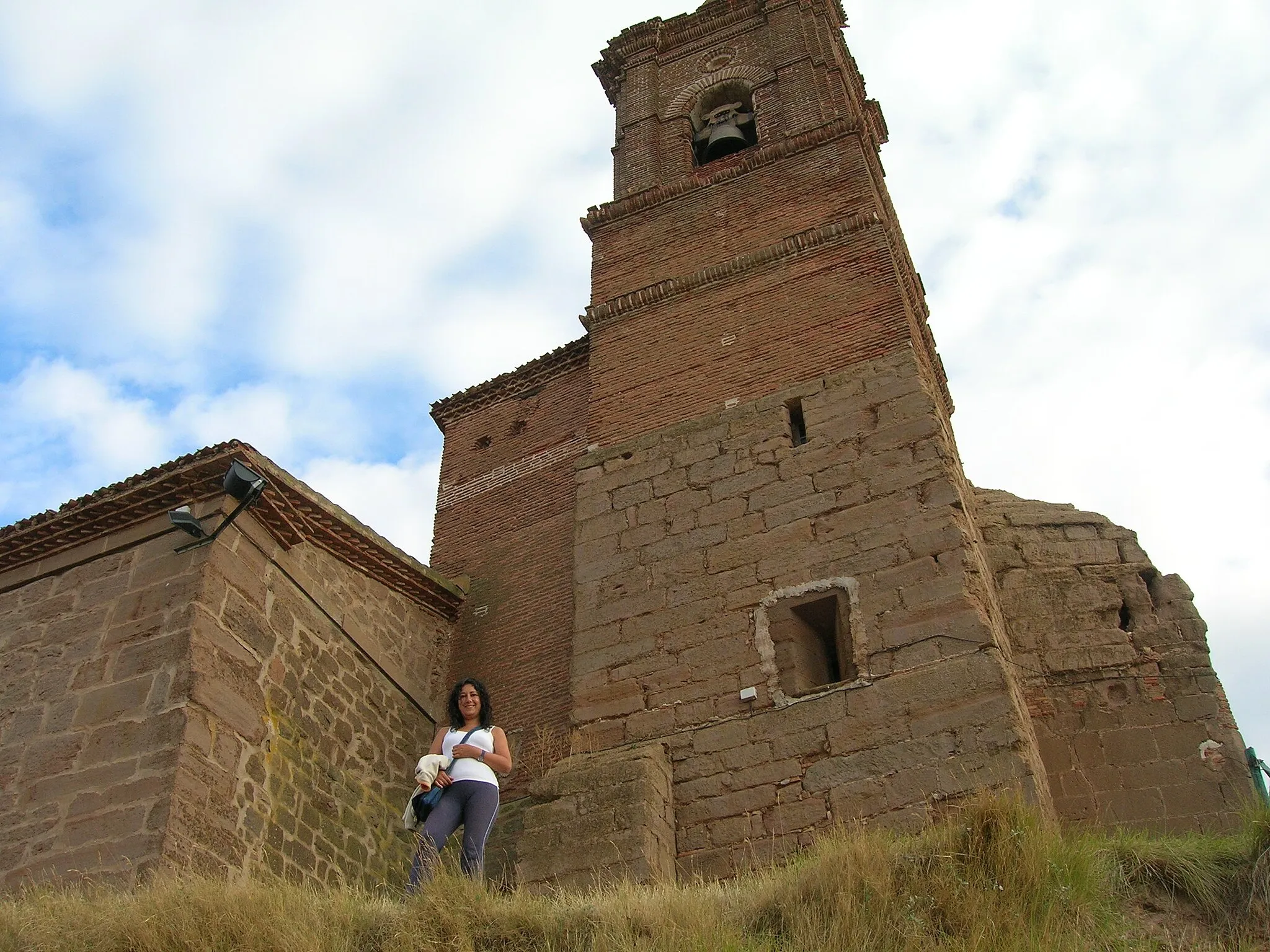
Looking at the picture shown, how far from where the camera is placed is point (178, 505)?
9.95 metres

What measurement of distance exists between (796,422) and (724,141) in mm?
5944

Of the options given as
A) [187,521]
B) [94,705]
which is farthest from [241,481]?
[94,705]

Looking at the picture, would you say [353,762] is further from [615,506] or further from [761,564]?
[761,564]

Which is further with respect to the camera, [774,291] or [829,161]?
[829,161]

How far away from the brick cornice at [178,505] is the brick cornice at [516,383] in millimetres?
3691

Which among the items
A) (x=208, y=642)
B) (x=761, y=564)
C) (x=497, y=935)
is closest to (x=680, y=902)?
(x=497, y=935)

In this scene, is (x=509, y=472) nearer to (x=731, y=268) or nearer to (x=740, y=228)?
(x=731, y=268)

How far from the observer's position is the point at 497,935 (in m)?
6.32

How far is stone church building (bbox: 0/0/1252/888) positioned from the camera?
8.46m

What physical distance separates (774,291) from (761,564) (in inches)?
131

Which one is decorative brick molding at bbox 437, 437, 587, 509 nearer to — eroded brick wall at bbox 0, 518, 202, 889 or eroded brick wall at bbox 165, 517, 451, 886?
eroded brick wall at bbox 165, 517, 451, 886

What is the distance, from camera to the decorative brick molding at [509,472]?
13344 millimetres

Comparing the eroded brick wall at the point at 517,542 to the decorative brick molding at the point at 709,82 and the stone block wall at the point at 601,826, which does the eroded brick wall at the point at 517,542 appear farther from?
the decorative brick molding at the point at 709,82

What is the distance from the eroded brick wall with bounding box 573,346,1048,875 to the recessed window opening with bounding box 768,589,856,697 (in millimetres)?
143
